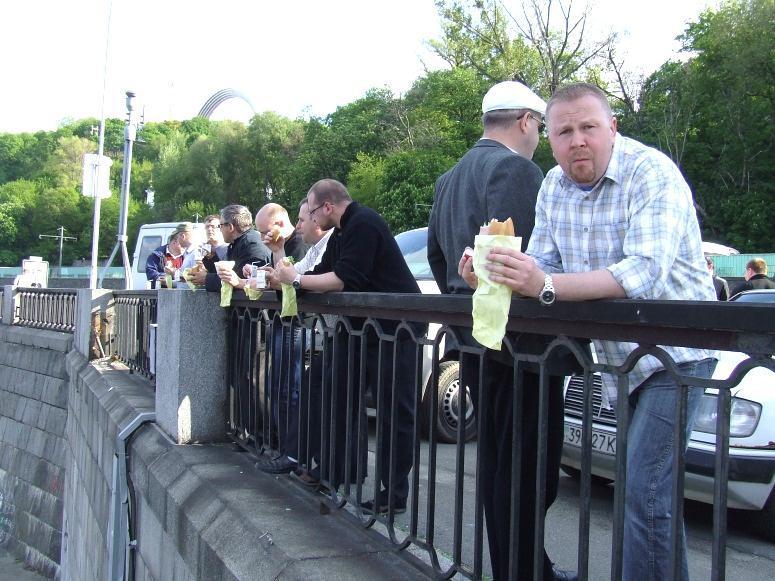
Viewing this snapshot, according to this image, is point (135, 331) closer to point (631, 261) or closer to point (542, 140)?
point (631, 261)

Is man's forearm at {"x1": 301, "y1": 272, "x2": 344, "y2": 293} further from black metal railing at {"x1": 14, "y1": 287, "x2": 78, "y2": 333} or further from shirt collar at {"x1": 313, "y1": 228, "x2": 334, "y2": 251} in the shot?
black metal railing at {"x1": 14, "y1": 287, "x2": 78, "y2": 333}

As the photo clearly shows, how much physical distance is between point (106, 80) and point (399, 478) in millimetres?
19591

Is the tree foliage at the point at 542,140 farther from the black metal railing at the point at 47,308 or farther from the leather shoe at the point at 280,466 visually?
the leather shoe at the point at 280,466

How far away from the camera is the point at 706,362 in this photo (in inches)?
93.5

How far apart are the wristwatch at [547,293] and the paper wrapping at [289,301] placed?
2190 mm

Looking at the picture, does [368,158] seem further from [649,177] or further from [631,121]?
[649,177]

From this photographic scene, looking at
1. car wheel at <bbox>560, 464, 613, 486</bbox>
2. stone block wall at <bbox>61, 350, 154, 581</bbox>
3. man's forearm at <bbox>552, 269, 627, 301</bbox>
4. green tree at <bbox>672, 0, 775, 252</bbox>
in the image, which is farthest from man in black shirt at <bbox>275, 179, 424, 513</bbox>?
green tree at <bbox>672, 0, 775, 252</bbox>

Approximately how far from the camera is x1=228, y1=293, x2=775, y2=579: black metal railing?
1.79 metres

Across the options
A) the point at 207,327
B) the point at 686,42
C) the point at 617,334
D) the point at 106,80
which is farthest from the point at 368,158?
the point at 617,334

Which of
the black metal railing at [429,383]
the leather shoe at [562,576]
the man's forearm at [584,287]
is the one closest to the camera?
the black metal railing at [429,383]

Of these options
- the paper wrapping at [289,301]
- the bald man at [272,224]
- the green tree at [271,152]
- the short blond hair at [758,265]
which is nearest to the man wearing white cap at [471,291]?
the paper wrapping at [289,301]

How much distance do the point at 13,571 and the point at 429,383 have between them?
13836mm

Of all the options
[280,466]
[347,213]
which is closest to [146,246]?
[280,466]

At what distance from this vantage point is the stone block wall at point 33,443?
13539 millimetres
